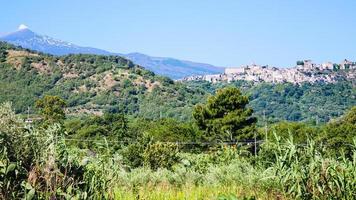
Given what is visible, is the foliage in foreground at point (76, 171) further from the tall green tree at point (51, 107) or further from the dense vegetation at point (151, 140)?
the tall green tree at point (51, 107)

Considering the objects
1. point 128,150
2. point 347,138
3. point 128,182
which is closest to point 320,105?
point 347,138

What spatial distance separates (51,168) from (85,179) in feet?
1.52

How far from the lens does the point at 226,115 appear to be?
4347 centimetres

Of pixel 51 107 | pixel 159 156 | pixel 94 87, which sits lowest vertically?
pixel 94 87

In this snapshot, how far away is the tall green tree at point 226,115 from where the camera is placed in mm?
42125

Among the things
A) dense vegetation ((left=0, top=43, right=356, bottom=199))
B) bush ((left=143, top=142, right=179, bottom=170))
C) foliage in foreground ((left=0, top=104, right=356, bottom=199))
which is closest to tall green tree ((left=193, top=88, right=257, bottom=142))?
dense vegetation ((left=0, top=43, right=356, bottom=199))

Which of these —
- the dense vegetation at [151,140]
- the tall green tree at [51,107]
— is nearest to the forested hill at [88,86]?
the dense vegetation at [151,140]

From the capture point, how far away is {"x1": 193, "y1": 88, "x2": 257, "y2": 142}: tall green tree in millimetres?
42125

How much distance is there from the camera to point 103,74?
11000 cm

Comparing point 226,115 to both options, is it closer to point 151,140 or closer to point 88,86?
point 151,140

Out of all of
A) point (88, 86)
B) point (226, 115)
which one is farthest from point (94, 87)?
point (226, 115)

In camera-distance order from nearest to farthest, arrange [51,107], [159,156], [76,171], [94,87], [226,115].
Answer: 1. [76,171]
2. [159,156]
3. [226,115]
4. [51,107]
5. [94,87]

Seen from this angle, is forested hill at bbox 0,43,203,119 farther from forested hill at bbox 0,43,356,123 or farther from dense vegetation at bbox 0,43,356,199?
dense vegetation at bbox 0,43,356,199

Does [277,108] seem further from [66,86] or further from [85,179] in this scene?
[85,179]
